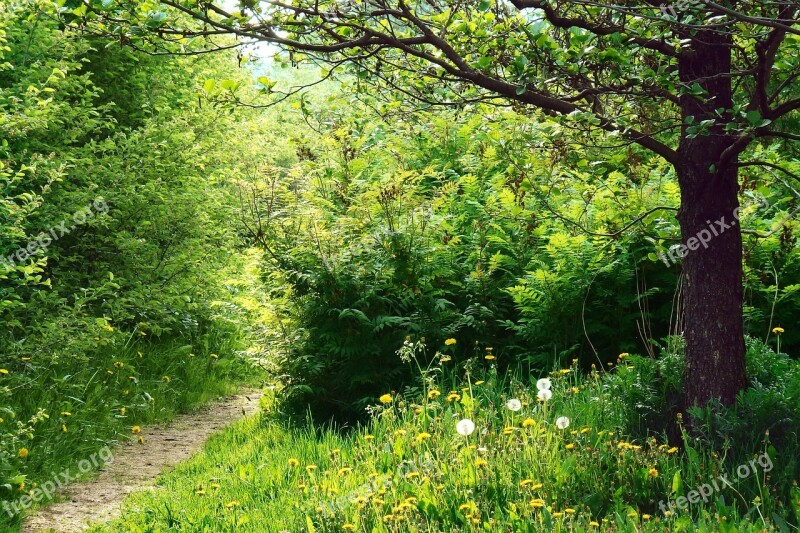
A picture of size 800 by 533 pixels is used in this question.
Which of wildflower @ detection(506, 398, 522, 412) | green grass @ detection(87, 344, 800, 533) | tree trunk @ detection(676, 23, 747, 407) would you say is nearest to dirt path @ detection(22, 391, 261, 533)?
green grass @ detection(87, 344, 800, 533)

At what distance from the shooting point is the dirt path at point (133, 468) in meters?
5.41

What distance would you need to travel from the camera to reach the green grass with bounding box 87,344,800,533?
12.2ft

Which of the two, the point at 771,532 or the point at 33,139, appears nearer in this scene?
the point at 771,532

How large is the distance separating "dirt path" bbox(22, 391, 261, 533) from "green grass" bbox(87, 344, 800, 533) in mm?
368

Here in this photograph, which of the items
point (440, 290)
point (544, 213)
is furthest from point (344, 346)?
point (544, 213)

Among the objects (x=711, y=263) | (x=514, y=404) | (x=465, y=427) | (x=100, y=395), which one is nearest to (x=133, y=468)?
(x=100, y=395)

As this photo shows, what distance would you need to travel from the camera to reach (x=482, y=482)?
159 inches

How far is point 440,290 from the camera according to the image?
6457mm

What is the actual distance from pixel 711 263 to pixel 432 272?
8.51ft

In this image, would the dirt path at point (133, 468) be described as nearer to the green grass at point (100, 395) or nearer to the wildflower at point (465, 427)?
the green grass at point (100, 395)

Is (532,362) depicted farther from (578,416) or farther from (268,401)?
(268,401)

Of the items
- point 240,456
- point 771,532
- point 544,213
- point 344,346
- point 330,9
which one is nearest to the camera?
point 771,532

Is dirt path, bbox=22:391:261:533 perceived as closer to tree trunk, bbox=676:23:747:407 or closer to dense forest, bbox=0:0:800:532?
dense forest, bbox=0:0:800:532

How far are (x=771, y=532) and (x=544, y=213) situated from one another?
4.01 metres
